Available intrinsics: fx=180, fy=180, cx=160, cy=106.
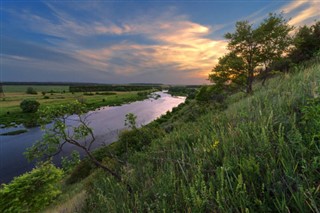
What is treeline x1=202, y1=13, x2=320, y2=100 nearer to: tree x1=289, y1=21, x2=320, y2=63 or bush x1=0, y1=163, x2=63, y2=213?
tree x1=289, y1=21, x2=320, y2=63

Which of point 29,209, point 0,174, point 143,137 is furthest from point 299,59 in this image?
point 0,174

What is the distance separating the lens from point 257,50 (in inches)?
922

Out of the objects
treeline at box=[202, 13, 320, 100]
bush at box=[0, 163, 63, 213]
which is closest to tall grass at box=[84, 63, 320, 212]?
bush at box=[0, 163, 63, 213]

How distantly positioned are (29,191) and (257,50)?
2667cm

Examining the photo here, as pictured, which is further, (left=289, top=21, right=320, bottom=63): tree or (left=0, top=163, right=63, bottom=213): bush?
(left=289, top=21, right=320, bottom=63): tree

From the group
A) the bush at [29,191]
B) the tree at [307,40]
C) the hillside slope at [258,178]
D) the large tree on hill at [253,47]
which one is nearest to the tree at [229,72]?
the large tree on hill at [253,47]

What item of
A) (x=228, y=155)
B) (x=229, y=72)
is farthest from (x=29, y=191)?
(x=229, y=72)

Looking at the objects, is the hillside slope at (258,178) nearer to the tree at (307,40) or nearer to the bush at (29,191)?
the bush at (29,191)

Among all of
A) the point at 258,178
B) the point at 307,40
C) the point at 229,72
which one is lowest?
the point at 258,178

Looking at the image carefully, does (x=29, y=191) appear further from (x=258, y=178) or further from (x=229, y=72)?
(x=229, y=72)

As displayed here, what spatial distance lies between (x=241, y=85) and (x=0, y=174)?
3916 cm

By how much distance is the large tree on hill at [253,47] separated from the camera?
72.5 feet

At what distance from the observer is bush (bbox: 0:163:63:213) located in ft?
27.7

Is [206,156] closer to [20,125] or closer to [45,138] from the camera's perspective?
[45,138]
